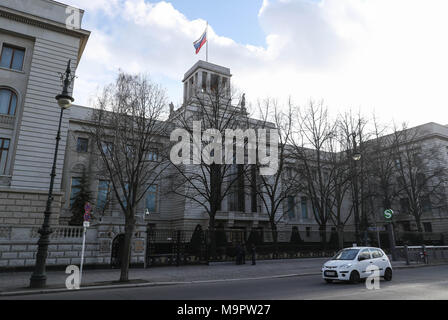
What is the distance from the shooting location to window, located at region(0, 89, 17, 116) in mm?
21984

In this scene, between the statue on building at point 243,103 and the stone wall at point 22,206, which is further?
the statue on building at point 243,103

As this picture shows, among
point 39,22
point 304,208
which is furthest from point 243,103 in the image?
point 304,208

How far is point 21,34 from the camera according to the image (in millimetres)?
22766

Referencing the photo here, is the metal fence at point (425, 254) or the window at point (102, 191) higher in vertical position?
the window at point (102, 191)

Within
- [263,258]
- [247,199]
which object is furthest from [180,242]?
[247,199]

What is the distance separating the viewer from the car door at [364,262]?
13.2m

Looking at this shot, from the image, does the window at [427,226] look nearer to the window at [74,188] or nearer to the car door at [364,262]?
the car door at [364,262]

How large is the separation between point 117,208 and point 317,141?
2430 cm

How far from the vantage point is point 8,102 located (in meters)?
22.2

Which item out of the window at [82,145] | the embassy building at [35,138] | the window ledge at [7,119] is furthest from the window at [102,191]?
the window ledge at [7,119]

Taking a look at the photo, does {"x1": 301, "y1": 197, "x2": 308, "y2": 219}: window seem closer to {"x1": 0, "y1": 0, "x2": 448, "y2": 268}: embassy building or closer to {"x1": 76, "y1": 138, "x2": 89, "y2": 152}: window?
{"x1": 0, "y1": 0, "x2": 448, "y2": 268}: embassy building

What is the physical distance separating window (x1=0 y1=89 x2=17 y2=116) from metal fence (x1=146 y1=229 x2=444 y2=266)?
13191 mm

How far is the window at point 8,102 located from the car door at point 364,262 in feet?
78.3

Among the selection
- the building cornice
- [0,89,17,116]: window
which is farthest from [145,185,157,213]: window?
the building cornice
